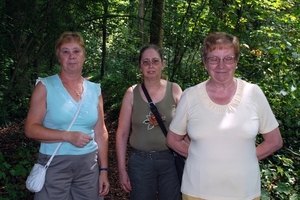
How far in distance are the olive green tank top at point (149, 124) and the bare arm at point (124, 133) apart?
0.06m

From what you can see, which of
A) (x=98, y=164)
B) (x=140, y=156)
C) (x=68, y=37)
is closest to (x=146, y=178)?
(x=140, y=156)

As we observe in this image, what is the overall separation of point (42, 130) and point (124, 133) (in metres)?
0.79

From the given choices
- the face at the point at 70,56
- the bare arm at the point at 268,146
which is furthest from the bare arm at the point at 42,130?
the bare arm at the point at 268,146

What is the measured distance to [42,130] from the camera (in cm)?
246

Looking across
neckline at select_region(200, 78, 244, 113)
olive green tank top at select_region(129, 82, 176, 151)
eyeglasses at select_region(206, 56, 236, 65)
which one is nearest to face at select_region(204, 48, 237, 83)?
eyeglasses at select_region(206, 56, 236, 65)

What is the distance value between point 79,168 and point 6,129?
7027mm

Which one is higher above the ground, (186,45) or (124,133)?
(186,45)

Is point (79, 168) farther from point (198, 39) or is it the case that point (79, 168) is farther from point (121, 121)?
point (198, 39)

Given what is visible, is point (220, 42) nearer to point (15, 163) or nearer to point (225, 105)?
point (225, 105)

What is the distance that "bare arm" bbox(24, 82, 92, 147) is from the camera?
8.06ft

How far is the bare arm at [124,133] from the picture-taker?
297cm

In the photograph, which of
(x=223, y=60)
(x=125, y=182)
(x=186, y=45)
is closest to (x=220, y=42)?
(x=223, y=60)

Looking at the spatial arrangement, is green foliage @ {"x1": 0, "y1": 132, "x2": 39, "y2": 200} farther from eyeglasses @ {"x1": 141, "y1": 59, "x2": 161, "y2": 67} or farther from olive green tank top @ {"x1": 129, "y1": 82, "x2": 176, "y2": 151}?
eyeglasses @ {"x1": 141, "y1": 59, "x2": 161, "y2": 67}

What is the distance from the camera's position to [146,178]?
9.65 feet
